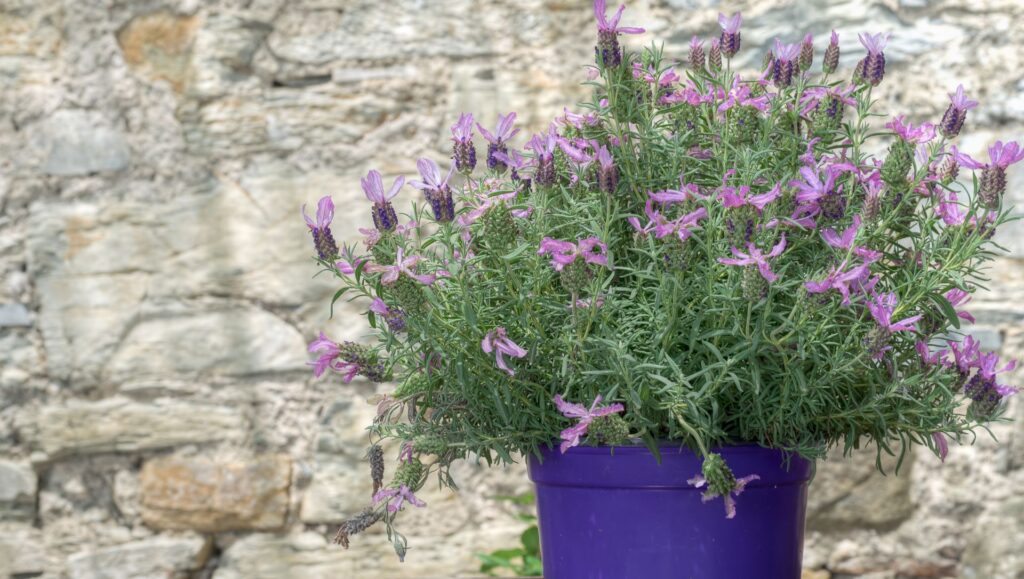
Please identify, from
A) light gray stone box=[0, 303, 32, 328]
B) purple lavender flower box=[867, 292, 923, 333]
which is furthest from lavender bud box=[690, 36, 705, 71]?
light gray stone box=[0, 303, 32, 328]

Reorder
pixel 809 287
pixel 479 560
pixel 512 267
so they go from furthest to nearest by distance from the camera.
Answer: pixel 479 560, pixel 512 267, pixel 809 287

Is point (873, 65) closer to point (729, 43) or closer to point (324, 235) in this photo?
point (729, 43)

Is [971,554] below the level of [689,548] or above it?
below

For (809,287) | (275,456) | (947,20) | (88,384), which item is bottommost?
(275,456)

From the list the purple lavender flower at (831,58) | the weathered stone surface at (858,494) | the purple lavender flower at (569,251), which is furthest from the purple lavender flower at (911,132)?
the weathered stone surface at (858,494)

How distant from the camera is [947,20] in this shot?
6.84 feet

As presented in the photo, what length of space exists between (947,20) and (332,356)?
1.55m

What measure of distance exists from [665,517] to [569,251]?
0.27 m

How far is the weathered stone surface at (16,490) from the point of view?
7.54 feet

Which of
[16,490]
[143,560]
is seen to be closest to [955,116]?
[143,560]

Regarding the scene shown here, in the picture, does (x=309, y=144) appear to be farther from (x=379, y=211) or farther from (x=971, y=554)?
(x=971, y=554)

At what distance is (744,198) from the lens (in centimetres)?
93

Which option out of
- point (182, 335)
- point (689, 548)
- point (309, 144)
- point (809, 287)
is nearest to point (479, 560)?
point (182, 335)

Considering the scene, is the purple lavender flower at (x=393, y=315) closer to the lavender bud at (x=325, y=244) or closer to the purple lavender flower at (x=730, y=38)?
the lavender bud at (x=325, y=244)
